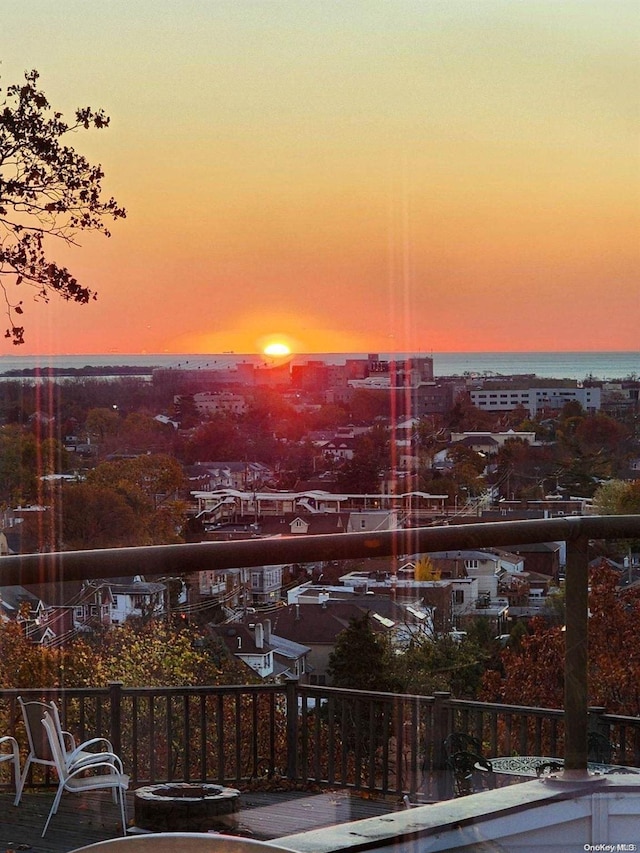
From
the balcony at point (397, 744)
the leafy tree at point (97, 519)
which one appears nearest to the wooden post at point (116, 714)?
the balcony at point (397, 744)

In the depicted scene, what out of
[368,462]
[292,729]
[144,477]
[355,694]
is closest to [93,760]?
[292,729]

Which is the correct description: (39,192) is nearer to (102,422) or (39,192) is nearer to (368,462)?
(102,422)

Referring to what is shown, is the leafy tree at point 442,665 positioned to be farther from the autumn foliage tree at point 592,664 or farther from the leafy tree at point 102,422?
the leafy tree at point 102,422

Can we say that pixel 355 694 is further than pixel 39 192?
No

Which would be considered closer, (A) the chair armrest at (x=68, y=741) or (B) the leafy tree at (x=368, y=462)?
(A) the chair armrest at (x=68, y=741)

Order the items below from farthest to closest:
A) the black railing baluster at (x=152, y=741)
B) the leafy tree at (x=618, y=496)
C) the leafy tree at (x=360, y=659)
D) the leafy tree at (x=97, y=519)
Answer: the leafy tree at (x=618, y=496) → the leafy tree at (x=97, y=519) → the leafy tree at (x=360, y=659) → the black railing baluster at (x=152, y=741)

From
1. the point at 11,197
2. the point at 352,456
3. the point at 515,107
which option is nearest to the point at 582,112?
the point at 515,107

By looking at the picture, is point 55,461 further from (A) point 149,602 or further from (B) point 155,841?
(B) point 155,841
